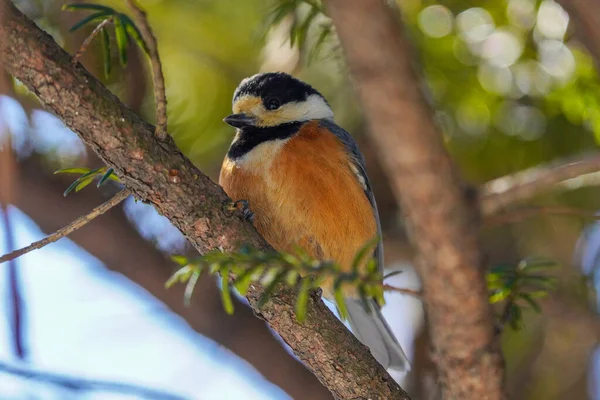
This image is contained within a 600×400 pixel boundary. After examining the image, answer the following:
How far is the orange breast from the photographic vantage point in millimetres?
3504

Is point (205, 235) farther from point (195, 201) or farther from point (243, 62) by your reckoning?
point (243, 62)

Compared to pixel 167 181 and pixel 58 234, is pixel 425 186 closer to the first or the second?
pixel 167 181

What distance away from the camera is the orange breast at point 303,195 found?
350 cm

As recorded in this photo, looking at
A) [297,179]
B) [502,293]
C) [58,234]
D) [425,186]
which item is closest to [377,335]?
[297,179]

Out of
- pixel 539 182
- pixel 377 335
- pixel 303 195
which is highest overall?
pixel 539 182

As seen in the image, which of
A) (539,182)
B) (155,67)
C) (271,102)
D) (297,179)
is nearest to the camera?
(539,182)

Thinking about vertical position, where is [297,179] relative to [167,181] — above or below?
below

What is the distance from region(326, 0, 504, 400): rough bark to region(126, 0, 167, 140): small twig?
73cm

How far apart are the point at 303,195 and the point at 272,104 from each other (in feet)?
2.14

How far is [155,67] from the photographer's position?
217 centimetres

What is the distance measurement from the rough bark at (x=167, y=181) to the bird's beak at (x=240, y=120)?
1313mm

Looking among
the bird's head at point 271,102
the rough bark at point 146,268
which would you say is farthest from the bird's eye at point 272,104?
the rough bark at point 146,268

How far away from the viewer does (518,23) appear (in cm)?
385

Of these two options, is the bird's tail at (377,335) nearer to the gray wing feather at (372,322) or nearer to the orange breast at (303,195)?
the gray wing feather at (372,322)
